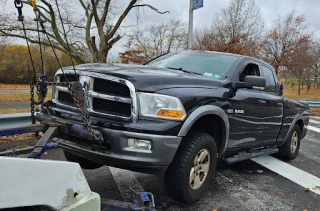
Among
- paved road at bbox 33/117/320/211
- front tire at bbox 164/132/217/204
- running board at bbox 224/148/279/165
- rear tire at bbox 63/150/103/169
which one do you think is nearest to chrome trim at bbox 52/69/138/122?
front tire at bbox 164/132/217/204

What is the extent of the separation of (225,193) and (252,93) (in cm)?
146

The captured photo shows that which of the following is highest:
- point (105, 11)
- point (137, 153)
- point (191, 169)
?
point (105, 11)

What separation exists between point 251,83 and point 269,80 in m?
1.49

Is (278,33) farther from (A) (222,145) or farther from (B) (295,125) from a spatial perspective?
(A) (222,145)

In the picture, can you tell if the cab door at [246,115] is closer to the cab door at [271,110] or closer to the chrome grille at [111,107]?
the cab door at [271,110]

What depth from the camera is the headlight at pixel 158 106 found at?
3148mm

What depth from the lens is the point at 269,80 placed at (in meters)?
5.58

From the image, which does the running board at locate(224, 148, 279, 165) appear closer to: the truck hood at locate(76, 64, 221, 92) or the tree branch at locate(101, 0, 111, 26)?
the truck hood at locate(76, 64, 221, 92)

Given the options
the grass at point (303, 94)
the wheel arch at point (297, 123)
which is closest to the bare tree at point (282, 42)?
the grass at point (303, 94)

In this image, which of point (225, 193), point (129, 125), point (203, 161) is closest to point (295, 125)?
point (225, 193)

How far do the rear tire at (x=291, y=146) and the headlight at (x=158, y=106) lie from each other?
364 cm

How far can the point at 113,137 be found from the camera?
3080 millimetres

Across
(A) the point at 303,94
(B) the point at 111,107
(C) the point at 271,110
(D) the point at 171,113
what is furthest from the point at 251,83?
(A) the point at 303,94

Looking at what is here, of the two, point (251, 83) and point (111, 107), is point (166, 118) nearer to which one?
point (111, 107)
